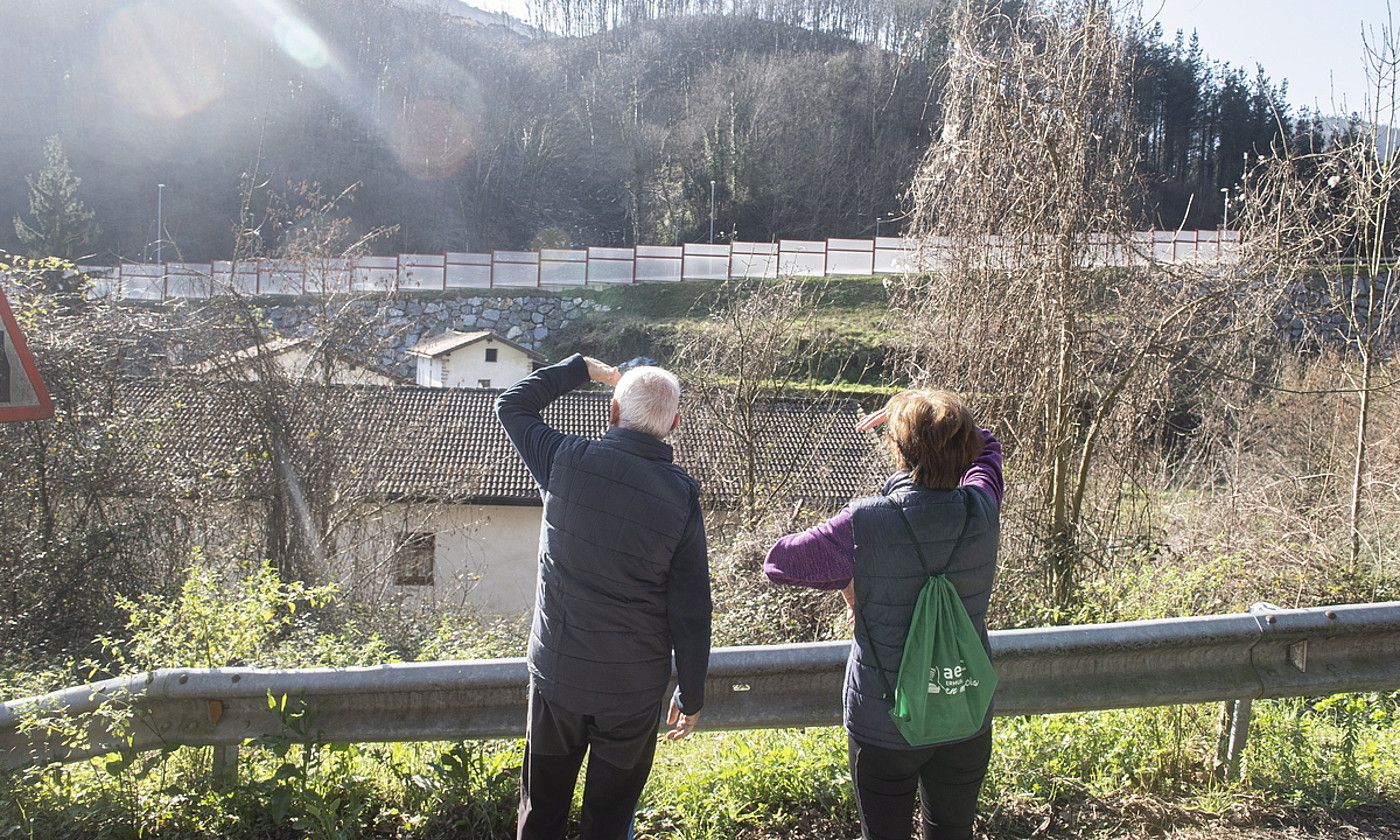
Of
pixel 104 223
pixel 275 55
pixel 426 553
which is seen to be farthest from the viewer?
pixel 275 55

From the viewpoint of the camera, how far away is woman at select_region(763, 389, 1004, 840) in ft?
8.35

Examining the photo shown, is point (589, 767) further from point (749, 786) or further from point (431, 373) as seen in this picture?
point (431, 373)

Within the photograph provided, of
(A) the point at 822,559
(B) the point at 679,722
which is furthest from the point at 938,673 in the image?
(B) the point at 679,722

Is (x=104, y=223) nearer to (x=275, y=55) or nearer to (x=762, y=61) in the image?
(x=275, y=55)

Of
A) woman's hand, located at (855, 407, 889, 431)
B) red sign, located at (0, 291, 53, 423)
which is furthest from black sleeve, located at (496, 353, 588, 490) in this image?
red sign, located at (0, 291, 53, 423)

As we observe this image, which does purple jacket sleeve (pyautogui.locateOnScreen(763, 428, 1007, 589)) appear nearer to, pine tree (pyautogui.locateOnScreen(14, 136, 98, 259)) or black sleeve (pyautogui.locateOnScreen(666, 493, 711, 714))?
black sleeve (pyautogui.locateOnScreen(666, 493, 711, 714))

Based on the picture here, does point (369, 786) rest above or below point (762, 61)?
below

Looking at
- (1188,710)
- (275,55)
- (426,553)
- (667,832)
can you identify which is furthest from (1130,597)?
(275,55)

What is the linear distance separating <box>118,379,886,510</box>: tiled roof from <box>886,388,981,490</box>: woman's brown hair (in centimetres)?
729

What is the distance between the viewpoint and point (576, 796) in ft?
10.7

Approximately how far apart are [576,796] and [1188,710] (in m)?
2.23

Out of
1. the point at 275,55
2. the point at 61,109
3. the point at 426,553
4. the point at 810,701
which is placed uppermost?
the point at 275,55

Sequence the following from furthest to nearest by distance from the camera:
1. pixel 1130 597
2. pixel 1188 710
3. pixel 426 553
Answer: pixel 426 553
pixel 1130 597
pixel 1188 710

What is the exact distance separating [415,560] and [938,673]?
1741 cm
